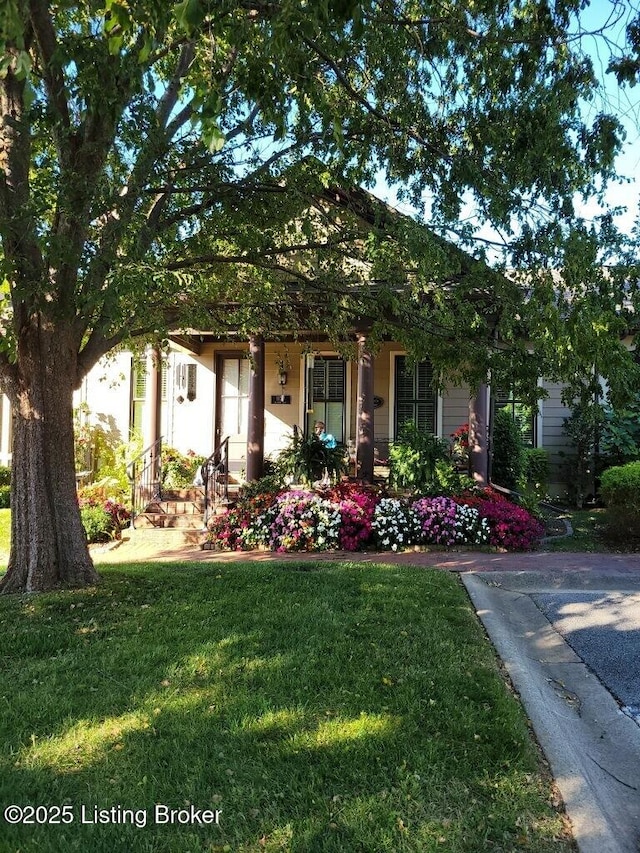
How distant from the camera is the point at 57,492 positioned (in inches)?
227

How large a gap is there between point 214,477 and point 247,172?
5582 mm

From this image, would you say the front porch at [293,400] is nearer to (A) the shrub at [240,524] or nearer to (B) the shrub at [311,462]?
(B) the shrub at [311,462]

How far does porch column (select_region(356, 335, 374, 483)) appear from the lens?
1073cm

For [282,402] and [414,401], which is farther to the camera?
[282,402]

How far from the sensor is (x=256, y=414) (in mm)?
10992

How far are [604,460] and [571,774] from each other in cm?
1159

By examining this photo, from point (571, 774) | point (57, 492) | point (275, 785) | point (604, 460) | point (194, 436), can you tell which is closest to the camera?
point (275, 785)

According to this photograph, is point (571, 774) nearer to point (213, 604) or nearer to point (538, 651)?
point (538, 651)

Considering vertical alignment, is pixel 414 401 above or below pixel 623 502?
above

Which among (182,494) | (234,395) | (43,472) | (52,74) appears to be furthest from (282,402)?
(52,74)

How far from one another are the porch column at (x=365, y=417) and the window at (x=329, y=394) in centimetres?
272

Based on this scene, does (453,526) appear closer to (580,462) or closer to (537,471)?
(537,471)

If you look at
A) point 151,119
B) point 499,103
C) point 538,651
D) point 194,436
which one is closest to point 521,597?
point 538,651

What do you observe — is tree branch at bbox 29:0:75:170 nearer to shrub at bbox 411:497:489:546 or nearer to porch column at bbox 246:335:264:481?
porch column at bbox 246:335:264:481
